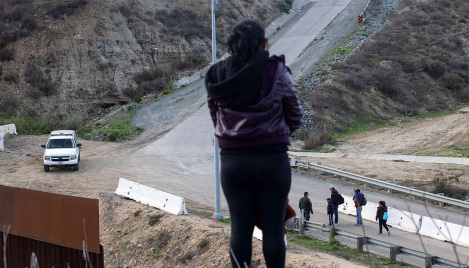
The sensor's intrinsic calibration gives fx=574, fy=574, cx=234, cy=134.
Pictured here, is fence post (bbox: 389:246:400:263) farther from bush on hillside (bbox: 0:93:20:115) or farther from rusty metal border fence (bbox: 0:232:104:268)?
bush on hillside (bbox: 0:93:20:115)

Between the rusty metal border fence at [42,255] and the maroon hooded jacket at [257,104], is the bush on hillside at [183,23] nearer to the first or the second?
the rusty metal border fence at [42,255]

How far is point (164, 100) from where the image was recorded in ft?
148

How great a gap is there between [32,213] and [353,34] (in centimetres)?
4968

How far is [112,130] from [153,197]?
20107 mm

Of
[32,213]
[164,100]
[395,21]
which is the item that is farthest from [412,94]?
[32,213]

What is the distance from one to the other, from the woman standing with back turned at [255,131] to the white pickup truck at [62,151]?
25163 millimetres

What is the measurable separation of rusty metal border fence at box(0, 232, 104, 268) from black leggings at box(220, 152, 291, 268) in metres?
6.15

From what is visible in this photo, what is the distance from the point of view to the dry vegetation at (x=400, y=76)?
41.2 metres

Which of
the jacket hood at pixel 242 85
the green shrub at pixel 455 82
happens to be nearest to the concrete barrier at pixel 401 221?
the jacket hood at pixel 242 85

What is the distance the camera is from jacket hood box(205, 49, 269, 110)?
3.64m

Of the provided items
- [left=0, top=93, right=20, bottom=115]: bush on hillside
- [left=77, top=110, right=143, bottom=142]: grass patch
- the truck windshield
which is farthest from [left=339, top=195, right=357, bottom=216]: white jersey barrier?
[left=0, top=93, right=20, bottom=115]: bush on hillside

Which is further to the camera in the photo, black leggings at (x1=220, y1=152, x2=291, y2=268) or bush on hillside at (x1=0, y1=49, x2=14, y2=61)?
bush on hillside at (x1=0, y1=49, x2=14, y2=61)

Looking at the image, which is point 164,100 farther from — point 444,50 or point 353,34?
point 444,50

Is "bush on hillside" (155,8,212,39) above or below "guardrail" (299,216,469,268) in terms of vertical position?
above
